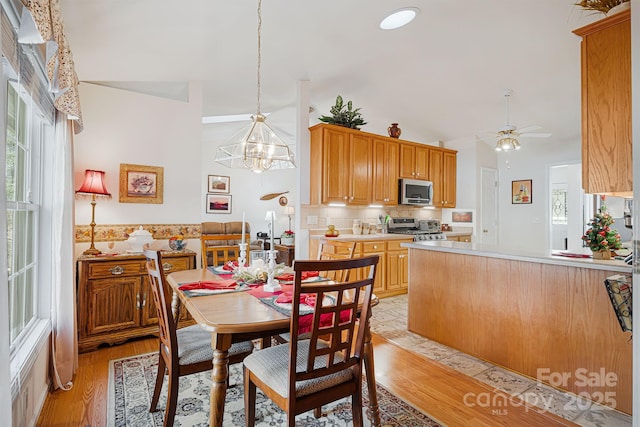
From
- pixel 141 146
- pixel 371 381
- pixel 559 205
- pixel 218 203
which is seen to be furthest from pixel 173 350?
pixel 559 205

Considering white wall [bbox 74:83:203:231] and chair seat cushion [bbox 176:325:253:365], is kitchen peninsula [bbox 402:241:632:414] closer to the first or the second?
chair seat cushion [bbox 176:325:253:365]

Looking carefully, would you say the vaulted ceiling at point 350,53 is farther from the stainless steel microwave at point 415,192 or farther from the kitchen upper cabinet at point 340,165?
the stainless steel microwave at point 415,192

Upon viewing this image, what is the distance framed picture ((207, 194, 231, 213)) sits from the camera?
8.43 metres

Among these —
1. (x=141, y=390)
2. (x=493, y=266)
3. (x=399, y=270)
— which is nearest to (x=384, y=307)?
(x=399, y=270)

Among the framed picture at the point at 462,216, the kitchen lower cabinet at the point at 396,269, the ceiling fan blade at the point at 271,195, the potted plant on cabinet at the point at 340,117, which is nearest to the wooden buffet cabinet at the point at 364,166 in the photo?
the potted plant on cabinet at the point at 340,117

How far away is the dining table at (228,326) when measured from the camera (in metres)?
1.38

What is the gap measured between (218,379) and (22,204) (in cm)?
161

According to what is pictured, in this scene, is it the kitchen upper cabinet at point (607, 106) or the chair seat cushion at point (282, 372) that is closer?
the chair seat cushion at point (282, 372)

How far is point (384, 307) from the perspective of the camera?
4.07 m

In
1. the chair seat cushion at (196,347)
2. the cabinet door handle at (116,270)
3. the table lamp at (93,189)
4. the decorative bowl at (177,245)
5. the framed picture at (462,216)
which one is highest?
the table lamp at (93,189)

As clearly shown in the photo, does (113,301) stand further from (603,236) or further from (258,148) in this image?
(603,236)

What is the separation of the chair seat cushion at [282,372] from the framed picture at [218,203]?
7.31 metres

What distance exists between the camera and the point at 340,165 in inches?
174

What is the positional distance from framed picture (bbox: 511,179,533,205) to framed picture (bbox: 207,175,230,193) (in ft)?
22.3
